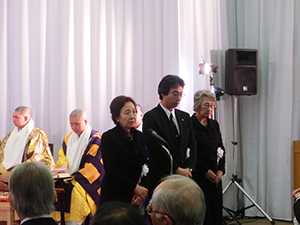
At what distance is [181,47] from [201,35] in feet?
1.37

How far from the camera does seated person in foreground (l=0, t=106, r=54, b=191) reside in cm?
433

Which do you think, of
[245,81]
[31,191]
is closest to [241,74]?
[245,81]

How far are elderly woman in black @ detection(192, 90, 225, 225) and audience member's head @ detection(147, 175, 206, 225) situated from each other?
220cm

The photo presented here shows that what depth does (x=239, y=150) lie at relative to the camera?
5340mm

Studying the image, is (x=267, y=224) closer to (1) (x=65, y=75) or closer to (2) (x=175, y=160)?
(2) (x=175, y=160)

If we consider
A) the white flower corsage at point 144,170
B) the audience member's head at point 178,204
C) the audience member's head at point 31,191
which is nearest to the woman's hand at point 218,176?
the white flower corsage at point 144,170

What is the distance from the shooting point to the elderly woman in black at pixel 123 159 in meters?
2.77

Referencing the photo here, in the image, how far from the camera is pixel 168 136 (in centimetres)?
314

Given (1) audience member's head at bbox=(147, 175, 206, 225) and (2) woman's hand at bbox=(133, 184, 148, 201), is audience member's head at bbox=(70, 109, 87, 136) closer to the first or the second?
→ (2) woman's hand at bbox=(133, 184, 148, 201)

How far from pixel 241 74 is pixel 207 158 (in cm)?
171

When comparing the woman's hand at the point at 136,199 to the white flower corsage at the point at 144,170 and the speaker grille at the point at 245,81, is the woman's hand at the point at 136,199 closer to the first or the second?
the white flower corsage at the point at 144,170

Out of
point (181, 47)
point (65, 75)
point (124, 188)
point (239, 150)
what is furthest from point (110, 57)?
point (124, 188)

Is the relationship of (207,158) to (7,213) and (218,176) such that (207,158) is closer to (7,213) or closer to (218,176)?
(218,176)

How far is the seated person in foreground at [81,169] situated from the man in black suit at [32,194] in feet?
7.17
